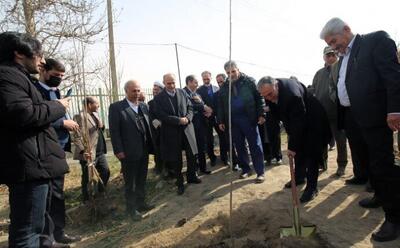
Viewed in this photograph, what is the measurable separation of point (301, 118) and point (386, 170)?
4.24 ft

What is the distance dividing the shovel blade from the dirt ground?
0.07 m

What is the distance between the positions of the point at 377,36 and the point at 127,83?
10.5 ft

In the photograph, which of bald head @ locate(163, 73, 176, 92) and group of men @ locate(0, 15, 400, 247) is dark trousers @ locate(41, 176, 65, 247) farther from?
bald head @ locate(163, 73, 176, 92)

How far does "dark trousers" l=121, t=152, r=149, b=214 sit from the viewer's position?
15.9 feet

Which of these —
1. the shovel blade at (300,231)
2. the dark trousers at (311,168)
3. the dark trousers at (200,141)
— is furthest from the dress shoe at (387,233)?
the dark trousers at (200,141)

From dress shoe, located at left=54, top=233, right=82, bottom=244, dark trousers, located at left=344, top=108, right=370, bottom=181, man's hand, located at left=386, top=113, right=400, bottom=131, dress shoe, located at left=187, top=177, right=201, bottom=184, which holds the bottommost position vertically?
dress shoe, located at left=54, top=233, right=82, bottom=244

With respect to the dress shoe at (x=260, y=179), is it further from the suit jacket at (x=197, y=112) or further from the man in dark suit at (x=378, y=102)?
the man in dark suit at (x=378, y=102)

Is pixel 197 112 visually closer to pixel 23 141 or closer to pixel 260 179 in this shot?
pixel 260 179

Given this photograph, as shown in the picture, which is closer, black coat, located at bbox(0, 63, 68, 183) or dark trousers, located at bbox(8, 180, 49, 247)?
black coat, located at bbox(0, 63, 68, 183)

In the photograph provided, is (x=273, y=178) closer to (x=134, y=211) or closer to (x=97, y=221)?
(x=134, y=211)

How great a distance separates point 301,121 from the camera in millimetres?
4281

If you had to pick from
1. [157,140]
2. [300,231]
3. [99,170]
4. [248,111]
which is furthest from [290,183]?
[99,170]

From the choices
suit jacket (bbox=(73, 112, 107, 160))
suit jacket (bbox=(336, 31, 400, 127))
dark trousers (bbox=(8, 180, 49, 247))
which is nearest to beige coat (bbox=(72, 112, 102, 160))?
suit jacket (bbox=(73, 112, 107, 160))

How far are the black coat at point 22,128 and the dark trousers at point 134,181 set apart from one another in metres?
2.05
